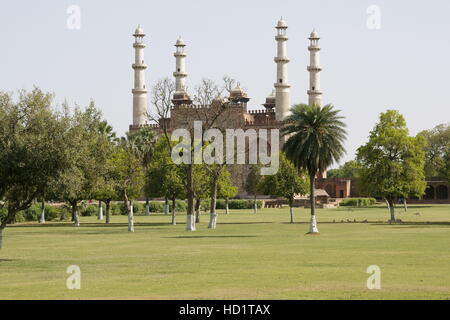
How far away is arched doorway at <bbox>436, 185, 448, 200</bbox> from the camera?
15512cm

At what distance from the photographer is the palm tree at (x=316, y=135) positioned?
57.9 metres

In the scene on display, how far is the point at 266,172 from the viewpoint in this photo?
8550cm

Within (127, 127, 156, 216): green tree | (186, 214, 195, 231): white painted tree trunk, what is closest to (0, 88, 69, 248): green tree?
(186, 214, 195, 231): white painted tree trunk

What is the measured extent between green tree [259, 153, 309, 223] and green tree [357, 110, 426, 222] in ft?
28.2

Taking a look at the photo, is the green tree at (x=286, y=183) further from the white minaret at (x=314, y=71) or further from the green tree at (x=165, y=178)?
the white minaret at (x=314, y=71)

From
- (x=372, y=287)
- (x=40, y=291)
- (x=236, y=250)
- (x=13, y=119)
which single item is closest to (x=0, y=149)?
(x=13, y=119)

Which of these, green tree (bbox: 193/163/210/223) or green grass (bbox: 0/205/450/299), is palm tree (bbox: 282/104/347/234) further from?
green tree (bbox: 193/163/210/223)

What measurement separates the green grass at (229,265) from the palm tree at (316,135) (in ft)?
Result: 22.5

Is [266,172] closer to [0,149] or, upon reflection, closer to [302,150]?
[302,150]

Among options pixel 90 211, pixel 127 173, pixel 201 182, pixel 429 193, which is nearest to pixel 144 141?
pixel 90 211

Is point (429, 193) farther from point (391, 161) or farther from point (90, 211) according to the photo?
point (391, 161)

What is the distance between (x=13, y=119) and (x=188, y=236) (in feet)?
70.6

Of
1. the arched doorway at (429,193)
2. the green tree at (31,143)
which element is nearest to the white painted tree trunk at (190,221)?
the green tree at (31,143)

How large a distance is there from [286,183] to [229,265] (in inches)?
1875
